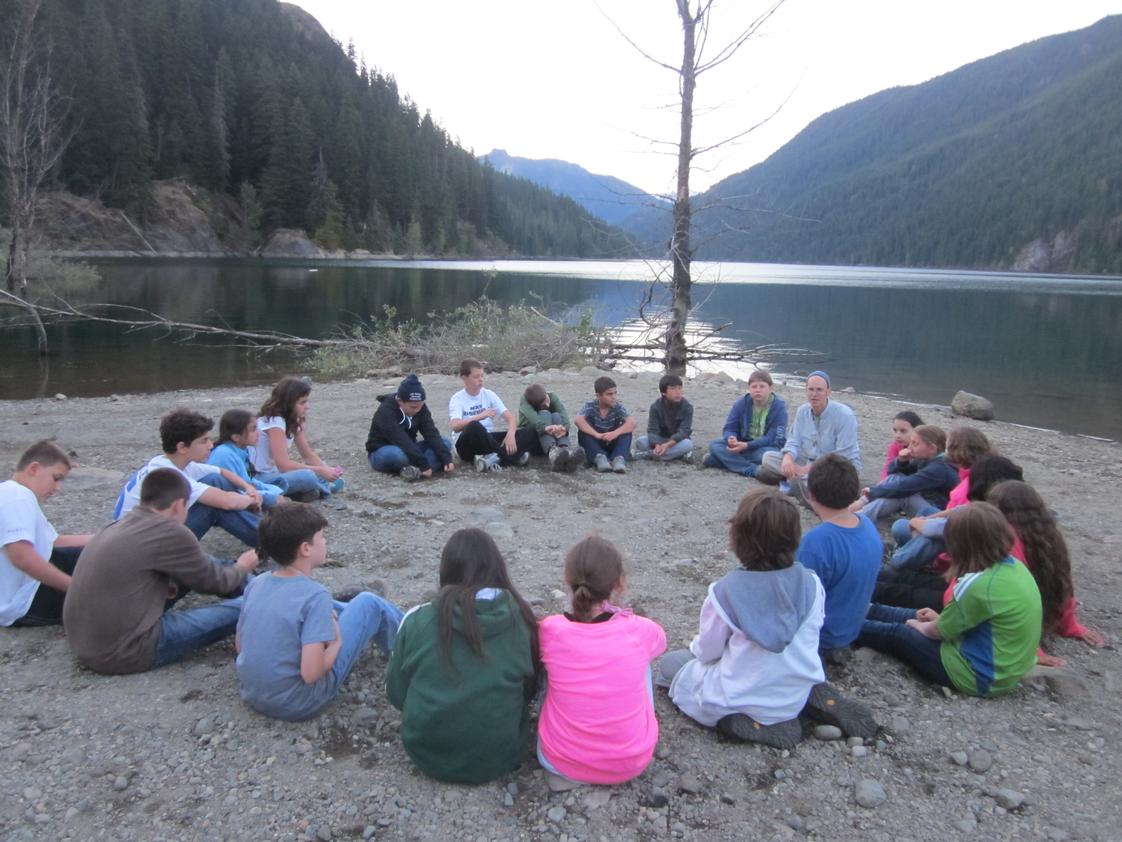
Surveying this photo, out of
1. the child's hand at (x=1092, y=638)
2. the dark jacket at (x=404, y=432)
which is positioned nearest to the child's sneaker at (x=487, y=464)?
the dark jacket at (x=404, y=432)

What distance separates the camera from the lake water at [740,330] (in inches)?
676

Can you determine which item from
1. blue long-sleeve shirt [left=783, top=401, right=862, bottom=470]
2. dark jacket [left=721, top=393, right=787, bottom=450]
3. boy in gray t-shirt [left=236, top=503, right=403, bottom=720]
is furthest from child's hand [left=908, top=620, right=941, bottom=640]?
dark jacket [left=721, top=393, right=787, bottom=450]

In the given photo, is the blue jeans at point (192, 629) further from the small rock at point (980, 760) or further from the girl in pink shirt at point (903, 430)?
the girl in pink shirt at point (903, 430)

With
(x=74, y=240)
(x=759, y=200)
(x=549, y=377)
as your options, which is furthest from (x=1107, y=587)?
(x=74, y=240)

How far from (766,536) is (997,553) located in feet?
4.31

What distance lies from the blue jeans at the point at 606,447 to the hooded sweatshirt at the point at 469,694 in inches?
211

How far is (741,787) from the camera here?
3156 millimetres

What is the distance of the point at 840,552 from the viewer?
386cm

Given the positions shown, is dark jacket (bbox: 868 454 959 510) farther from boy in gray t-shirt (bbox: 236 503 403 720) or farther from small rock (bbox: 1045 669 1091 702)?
boy in gray t-shirt (bbox: 236 503 403 720)

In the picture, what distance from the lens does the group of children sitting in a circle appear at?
3.03 metres

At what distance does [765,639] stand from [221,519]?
373 centimetres

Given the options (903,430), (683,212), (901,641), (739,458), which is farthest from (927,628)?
(683,212)

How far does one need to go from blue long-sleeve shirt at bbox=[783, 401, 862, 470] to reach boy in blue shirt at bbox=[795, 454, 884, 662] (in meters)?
3.30

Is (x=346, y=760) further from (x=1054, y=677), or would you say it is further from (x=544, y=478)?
(x=544, y=478)
